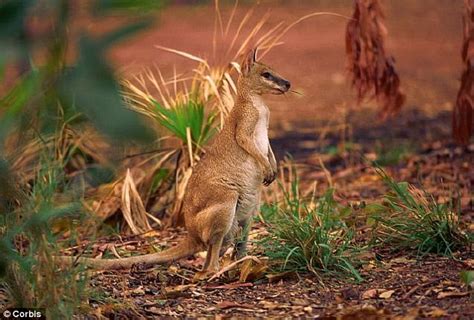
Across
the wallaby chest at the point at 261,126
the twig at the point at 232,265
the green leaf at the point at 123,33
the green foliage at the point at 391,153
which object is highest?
the green leaf at the point at 123,33

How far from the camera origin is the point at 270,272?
4.68 metres

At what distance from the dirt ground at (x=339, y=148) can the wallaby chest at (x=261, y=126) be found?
0.77 m

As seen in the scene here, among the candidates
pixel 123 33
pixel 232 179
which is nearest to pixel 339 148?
pixel 232 179

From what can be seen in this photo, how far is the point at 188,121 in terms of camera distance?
6.36 m

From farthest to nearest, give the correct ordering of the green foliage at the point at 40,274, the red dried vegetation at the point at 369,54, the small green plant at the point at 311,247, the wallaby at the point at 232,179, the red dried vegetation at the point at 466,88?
the red dried vegetation at the point at 369,54
the red dried vegetation at the point at 466,88
the wallaby at the point at 232,179
the small green plant at the point at 311,247
the green foliage at the point at 40,274

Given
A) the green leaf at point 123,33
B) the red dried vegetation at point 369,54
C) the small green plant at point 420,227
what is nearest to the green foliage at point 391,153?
the red dried vegetation at point 369,54

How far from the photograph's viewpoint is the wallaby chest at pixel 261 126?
5266mm

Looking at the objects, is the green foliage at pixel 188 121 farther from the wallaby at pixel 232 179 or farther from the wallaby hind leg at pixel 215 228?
the wallaby hind leg at pixel 215 228

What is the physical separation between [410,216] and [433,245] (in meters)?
0.23

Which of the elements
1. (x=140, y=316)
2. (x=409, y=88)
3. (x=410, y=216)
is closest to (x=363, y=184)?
(x=410, y=216)

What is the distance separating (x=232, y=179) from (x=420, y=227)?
3.53 ft

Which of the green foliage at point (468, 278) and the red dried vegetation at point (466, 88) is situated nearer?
the green foliage at point (468, 278)

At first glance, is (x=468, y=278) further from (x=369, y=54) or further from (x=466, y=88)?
(x=369, y=54)

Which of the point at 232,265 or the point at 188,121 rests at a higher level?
the point at 188,121
